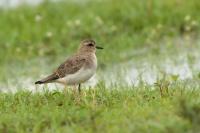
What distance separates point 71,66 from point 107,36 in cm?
483

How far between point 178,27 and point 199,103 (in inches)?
274

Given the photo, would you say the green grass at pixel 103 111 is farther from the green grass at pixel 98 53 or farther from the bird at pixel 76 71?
the bird at pixel 76 71

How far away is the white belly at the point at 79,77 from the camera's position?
9.70 metres

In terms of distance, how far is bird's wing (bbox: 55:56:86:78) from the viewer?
982 centimetres

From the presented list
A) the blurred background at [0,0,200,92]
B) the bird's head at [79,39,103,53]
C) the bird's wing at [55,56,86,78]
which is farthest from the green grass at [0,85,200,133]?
the blurred background at [0,0,200,92]

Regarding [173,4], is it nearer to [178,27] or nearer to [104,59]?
[178,27]

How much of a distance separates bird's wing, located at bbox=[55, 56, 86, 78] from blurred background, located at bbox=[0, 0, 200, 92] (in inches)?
93.4

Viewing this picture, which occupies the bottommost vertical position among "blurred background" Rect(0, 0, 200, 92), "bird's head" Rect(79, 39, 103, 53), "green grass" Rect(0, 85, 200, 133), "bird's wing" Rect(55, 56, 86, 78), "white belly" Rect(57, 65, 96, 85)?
"green grass" Rect(0, 85, 200, 133)

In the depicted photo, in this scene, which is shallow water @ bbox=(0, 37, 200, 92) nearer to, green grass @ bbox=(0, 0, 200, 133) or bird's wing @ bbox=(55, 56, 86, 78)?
green grass @ bbox=(0, 0, 200, 133)

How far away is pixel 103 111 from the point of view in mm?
8555

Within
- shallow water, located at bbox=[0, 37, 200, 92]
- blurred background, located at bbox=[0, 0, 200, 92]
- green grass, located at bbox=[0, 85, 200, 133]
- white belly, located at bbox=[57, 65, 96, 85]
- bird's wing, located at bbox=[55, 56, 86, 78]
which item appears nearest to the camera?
green grass, located at bbox=[0, 85, 200, 133]

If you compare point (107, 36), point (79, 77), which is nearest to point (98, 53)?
point (107, 36)

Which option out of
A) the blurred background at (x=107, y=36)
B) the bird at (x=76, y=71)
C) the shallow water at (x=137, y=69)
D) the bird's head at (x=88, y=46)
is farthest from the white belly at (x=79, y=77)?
the blurred background at (x=107, y=36)

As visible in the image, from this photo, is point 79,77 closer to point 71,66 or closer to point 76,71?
point 76,71
